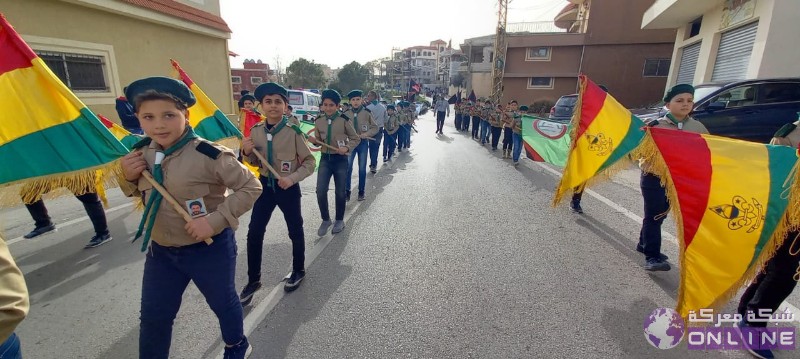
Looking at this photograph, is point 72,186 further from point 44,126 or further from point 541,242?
point 541,242

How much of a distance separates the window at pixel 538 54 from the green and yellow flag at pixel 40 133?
102 ft

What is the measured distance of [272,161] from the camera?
313 centimetres

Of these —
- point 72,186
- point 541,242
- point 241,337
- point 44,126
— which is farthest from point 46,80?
point 541,242

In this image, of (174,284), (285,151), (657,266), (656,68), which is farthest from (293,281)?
(656,68)

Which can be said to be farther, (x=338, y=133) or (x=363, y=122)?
(x=363, y=122)

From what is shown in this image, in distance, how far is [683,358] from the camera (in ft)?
7.95

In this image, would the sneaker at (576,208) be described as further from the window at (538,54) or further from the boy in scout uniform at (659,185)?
the window at (538,54)

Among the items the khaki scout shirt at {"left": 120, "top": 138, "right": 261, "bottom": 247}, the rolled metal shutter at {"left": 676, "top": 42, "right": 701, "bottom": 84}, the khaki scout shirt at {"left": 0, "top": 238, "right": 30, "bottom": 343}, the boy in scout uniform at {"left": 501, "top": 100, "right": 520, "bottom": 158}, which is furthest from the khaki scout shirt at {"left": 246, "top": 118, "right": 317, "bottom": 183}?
the rolled metal shutter at {"left": 676, "top": 42, "right": 701, "bottom": 84}

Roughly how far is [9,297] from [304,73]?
174 ft

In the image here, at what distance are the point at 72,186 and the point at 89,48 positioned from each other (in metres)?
9.30

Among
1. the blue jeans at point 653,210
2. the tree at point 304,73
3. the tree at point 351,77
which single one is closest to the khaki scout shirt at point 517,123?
the blue jeans at point 653,210

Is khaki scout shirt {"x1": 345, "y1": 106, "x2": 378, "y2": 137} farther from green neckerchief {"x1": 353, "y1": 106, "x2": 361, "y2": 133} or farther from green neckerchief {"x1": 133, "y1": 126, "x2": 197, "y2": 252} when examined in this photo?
green neckerchief {"x1": 133, "y1": 126, "x2": 197, "y2": 252}

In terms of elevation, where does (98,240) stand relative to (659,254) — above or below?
below

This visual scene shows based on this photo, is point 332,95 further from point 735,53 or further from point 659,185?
point 735,53
